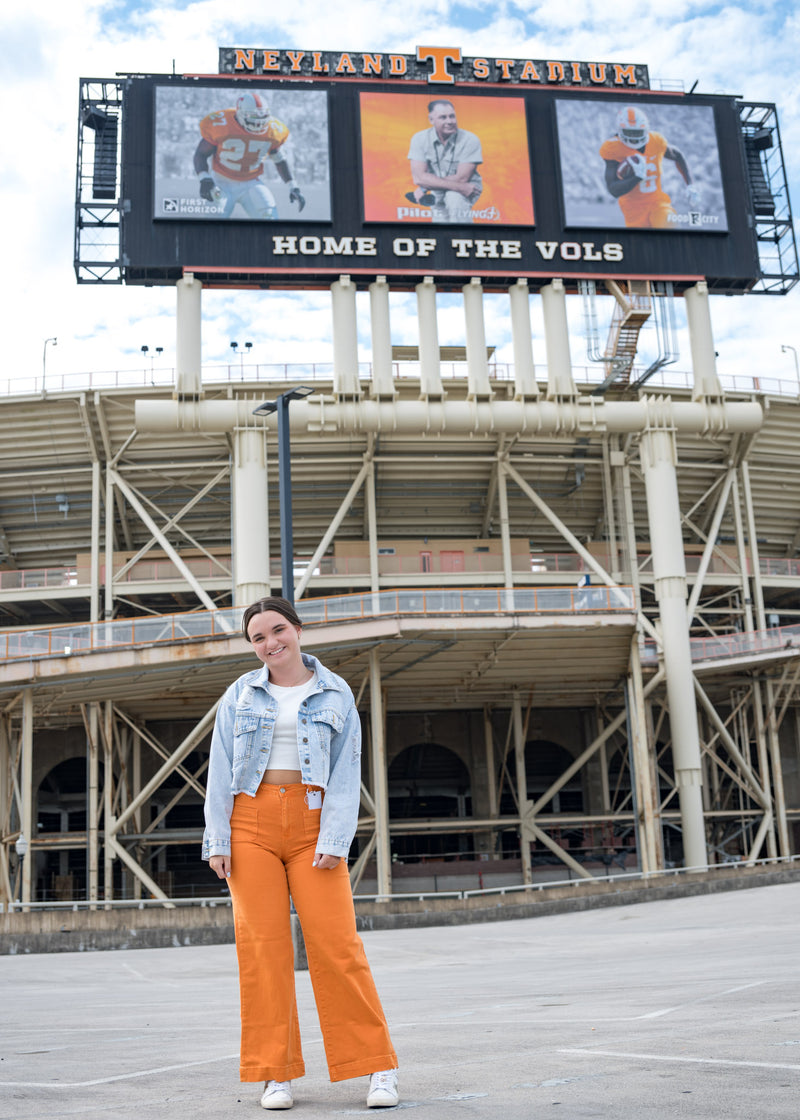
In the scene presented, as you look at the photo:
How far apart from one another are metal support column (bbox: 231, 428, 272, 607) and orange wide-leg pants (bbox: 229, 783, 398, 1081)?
28.8m

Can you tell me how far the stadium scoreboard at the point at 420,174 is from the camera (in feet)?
121

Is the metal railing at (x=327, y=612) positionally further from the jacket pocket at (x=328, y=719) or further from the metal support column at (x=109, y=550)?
the jacket pocket at (x=328, y=719)

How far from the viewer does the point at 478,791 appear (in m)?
44.0

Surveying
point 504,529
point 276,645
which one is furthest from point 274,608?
point 504,529

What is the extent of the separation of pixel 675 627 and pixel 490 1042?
3127cm

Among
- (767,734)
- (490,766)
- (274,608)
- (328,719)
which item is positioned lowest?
(328,719)

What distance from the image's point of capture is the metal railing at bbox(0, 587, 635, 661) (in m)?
27.8

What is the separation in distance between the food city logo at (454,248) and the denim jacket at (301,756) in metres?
34.2

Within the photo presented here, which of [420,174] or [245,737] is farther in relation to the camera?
[420,174]

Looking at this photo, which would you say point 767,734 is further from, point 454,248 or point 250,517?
point 250,517

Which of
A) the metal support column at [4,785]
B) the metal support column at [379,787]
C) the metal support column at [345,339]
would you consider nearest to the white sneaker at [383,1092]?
the metal support column at [379,787]

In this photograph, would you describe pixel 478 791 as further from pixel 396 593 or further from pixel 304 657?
pixel 304 657

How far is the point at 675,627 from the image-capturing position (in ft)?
116

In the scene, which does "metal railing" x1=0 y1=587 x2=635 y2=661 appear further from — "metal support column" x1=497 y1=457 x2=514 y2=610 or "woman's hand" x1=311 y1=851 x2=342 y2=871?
"woman's hand" x1=311 y1=851 x2=342 y2=871
